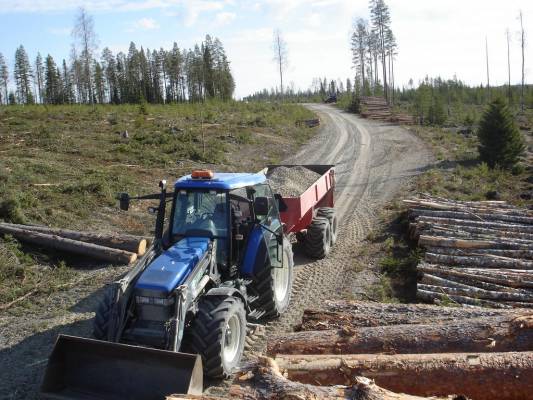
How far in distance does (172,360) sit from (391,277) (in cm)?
666

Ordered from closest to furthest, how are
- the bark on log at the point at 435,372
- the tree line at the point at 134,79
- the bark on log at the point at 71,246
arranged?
the bark on log at the point at 435,372 → the bark on log at the point at 71,246 → the tree line at the point at 134,79

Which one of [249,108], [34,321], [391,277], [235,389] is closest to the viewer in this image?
[235,389]

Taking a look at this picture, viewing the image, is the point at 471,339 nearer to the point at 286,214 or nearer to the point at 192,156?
the point at 286,214

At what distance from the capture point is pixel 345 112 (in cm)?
5181

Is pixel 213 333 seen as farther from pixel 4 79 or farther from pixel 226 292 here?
pixel 4 79

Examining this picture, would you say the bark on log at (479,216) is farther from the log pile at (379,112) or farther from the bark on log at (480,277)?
the log pile at (379,112)

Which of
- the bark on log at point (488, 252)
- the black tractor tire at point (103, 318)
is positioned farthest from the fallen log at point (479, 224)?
the black tractor tire at point (103, 318)

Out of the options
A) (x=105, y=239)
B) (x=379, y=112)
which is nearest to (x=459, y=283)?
(x=105, y=239)

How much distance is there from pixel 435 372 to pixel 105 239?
8.83 m

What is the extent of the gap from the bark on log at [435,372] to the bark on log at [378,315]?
1165 mm

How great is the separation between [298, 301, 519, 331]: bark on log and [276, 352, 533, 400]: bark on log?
1.16 metres

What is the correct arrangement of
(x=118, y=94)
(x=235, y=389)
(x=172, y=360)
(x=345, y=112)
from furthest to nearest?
(x=118, y=94), (x=345, y=112), (x=172, y=360), (x=235, y=389)

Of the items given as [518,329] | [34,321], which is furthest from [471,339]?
[34,321]

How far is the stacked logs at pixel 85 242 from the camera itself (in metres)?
11.3
